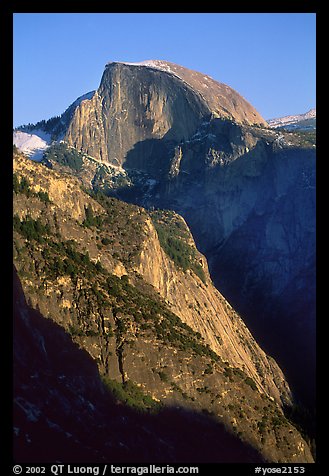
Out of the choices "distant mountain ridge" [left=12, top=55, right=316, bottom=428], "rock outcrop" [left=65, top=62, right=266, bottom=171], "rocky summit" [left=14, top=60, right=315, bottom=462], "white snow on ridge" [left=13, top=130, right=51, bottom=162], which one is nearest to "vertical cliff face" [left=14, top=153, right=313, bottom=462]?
"rocky summit" [left=14, top=60, right=315, bottom=462]

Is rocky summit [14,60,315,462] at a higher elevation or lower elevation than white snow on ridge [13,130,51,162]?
lower

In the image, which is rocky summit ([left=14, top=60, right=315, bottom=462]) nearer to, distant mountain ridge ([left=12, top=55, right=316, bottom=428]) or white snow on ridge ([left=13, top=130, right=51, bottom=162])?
distant mountain ridge ([left=12, top=55, right=316, bottom=428])

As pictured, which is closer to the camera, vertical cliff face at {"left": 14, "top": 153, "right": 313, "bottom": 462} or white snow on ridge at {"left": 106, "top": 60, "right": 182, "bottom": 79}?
vertical cliff face at {"left": 14, "top": 153, "right": 313, "bottom": 462}

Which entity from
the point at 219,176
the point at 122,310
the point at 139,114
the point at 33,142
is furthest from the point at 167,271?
the point at 33,142

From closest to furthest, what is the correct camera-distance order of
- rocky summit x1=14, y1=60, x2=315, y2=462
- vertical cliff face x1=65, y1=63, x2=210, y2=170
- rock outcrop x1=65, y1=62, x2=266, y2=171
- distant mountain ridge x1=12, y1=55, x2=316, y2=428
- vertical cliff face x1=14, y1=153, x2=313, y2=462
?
rocky summit x1=14, y1=60, x2=315, y2=462, vertical cliff face x1=14, y1=153, x2=313, y2=462, distant mountain ridge x1=12, y1=55, x2=316, y2=428, rock outcrop x1=65, y1=62, x2=266, y2=171, vertical cliff face x1=65, y1=63, x2=210, y2=170
